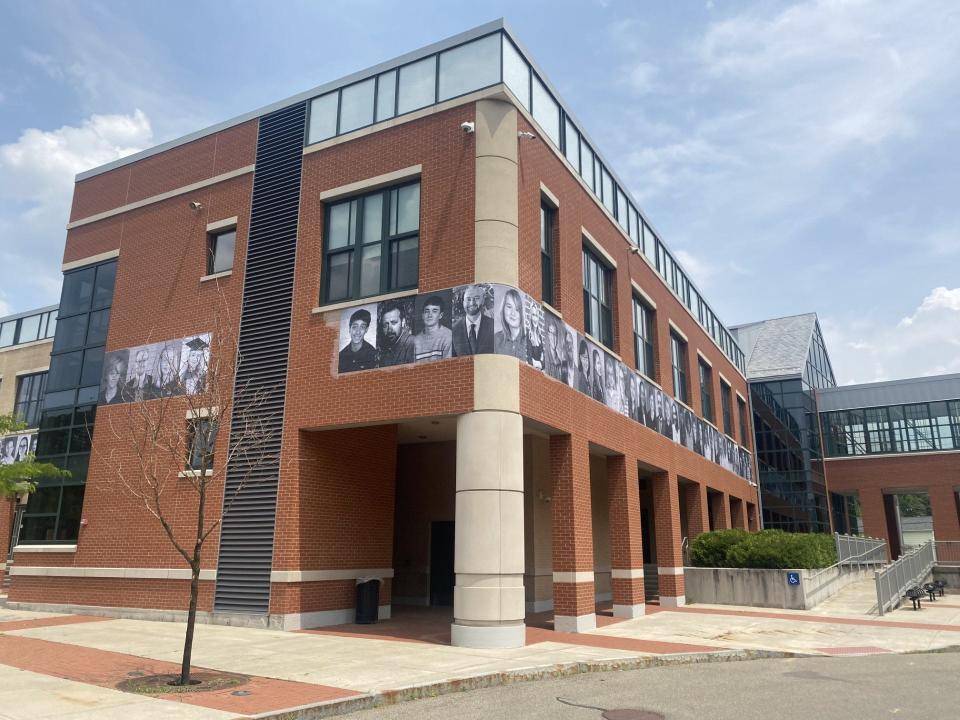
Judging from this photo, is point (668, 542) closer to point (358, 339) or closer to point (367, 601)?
point (367, 601)

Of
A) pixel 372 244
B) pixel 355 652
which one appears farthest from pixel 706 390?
pixel 355 652

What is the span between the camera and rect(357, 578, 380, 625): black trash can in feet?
Answer: 56.1

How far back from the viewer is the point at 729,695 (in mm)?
9578

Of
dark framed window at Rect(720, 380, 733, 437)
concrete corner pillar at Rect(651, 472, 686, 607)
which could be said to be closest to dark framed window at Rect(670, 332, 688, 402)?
concrete corner pillar at Rect(651, 472, 686, 607)

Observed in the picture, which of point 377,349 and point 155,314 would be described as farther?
point 155,314

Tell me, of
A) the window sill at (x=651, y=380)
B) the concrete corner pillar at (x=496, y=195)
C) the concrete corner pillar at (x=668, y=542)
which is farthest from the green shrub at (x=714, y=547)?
the concrete corner pillar at (x=496, y=195)

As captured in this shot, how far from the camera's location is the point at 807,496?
45.2m

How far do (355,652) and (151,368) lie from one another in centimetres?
1076

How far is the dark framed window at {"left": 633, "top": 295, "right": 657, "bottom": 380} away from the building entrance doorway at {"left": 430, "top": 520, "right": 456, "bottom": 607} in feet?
26.2

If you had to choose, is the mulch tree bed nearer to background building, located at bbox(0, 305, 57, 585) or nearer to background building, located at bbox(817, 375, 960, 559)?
background building, located at bbox(0, 305, 57, 585)

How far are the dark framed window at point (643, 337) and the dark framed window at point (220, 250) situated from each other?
12.3 meters

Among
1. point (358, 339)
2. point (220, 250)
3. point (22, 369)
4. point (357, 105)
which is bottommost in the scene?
point (358, 339)

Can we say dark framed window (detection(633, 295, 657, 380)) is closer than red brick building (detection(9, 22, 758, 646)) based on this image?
No

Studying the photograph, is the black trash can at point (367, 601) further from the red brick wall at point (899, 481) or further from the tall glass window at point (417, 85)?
the red brick wall at point (899, 481)
